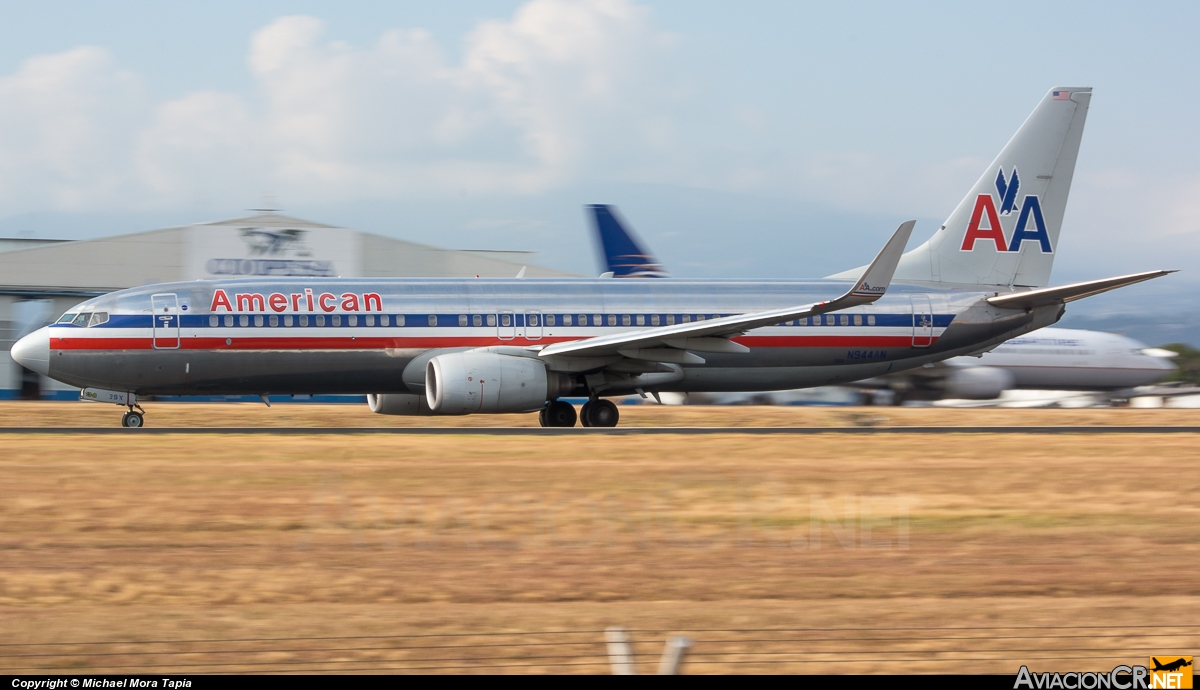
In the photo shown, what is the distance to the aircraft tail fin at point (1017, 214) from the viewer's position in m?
29.9

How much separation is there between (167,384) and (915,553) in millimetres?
18133

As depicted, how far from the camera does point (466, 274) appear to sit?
172 ft

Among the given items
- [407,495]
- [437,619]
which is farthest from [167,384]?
[437,619]

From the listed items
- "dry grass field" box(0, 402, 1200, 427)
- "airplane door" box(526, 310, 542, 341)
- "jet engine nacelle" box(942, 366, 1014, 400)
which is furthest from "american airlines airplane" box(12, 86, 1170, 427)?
"jet engine nacelle" box(942, 366, 1014, 400)

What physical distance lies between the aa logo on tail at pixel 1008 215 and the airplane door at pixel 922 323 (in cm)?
265

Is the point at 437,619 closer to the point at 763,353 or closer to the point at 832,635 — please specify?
the point at 832,635

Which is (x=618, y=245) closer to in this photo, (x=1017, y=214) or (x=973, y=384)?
(x=973, y=384)

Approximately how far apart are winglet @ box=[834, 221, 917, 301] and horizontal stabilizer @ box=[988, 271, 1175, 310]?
4.76 meters

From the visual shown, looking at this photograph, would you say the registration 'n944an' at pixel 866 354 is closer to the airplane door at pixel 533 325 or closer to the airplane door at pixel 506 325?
the airplane door at pixel 533 325

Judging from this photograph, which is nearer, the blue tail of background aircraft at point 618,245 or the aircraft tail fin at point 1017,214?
the aircraft tail fin at point 1017,214

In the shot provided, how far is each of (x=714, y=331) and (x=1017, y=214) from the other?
392 inches

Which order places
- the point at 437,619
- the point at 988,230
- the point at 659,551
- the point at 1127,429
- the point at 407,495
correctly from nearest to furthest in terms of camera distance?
the point at 437,619
the point at 659,551
the point at 407,495
the point at 1127,429
the point at 988,230

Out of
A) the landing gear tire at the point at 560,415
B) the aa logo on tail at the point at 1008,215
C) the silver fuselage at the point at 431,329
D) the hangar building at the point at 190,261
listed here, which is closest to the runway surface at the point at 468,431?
the landing gear tire at the point at 560,415

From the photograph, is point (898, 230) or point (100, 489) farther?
point (898, 230)
